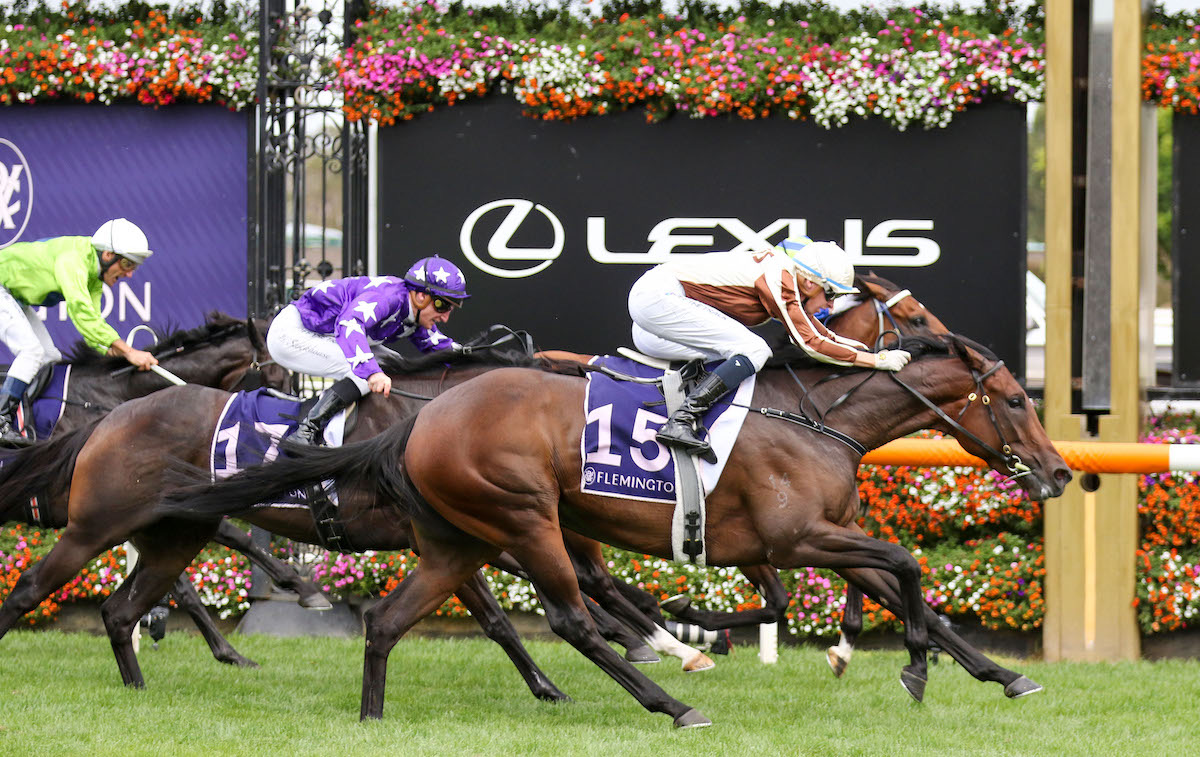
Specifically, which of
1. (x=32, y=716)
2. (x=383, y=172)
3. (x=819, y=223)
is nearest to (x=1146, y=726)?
(x=819, y=223)

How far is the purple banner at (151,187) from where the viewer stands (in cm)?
823

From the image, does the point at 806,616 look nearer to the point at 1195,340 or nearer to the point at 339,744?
the point at 1195,340

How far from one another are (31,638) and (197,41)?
326 centimetres

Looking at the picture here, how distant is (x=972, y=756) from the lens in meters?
4.64

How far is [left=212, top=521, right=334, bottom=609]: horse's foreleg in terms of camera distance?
6660mm

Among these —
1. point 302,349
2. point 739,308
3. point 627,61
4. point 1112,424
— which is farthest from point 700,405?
point 627,61

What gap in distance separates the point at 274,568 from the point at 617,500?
7.61 feet

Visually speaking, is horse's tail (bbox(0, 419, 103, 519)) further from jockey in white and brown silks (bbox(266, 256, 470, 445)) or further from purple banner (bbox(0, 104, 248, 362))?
purple banner (bbox(0, 104, 248, 362))

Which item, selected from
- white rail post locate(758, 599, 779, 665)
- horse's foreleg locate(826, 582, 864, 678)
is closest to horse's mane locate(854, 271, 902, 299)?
horse's foreleg locate(826, 582, 864, 678)

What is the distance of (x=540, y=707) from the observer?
5613 millimetres

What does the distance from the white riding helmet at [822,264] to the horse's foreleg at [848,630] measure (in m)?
1.37

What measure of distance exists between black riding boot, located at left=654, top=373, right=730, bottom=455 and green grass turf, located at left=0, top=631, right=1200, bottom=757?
963mm

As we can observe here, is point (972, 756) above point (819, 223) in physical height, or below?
below

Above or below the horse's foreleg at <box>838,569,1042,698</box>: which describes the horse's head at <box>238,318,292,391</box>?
above
